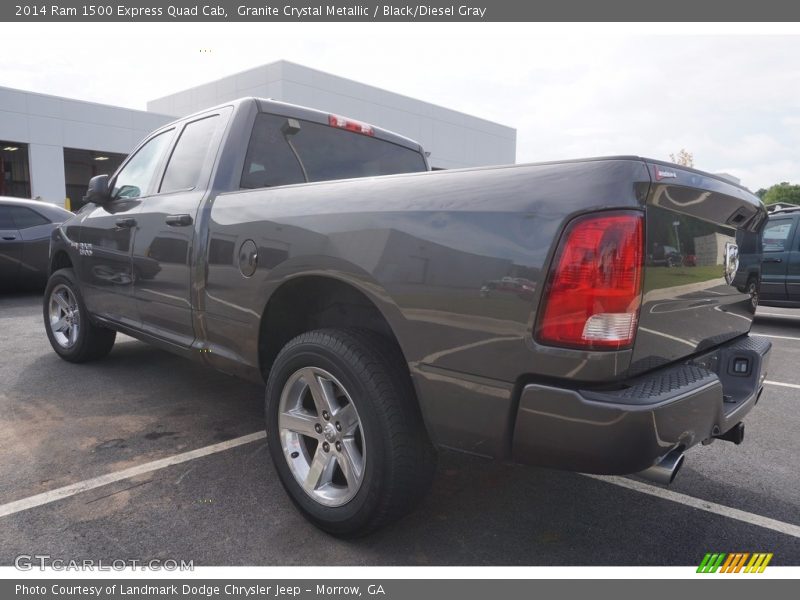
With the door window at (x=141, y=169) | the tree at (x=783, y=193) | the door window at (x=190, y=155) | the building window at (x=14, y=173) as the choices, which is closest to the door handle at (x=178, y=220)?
the door window at (x=190, y=155)

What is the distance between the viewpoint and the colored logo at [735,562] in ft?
7.03

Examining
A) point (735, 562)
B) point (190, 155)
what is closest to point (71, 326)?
point (190, 155)

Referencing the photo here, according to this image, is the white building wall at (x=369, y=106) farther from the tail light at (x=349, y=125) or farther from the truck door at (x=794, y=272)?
the tail light at (x=349, y=125)

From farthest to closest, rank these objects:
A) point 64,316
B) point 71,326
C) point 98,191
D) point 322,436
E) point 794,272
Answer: point 794,272, point 64,316, point 71,326, point 98,191, point 322,436

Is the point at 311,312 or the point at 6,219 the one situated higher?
the point at 6,219

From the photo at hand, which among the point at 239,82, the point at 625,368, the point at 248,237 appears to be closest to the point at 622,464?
the point at 625,368

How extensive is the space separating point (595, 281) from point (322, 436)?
129cm

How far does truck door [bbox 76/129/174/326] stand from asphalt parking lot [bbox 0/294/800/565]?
0.75 meters

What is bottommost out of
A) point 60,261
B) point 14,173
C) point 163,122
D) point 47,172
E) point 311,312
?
point 311,312

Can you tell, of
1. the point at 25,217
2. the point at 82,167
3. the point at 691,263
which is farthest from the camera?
the point at 82,167

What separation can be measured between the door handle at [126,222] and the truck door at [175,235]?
0.25 feet

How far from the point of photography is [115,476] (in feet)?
9.23

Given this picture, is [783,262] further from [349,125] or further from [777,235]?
[349,125]

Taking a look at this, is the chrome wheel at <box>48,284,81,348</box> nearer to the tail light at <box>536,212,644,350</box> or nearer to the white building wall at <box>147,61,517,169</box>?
the tail light at <box>536,212,644,350</box>
